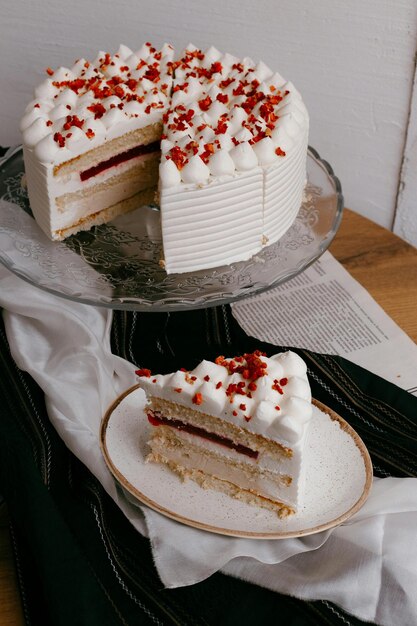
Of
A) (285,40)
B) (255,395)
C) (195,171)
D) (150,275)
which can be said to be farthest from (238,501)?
(285,40)

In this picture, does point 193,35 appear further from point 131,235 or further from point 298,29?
point 131,235

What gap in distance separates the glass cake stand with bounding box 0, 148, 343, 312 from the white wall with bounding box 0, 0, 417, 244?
1.60 feet

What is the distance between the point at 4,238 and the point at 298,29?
1.06 m

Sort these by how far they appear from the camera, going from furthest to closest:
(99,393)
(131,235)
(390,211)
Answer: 1. (390,211)
2. (131,235)
3. (99,393)

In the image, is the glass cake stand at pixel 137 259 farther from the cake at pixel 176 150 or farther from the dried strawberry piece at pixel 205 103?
the dried strawberry piece at pixel 205 103

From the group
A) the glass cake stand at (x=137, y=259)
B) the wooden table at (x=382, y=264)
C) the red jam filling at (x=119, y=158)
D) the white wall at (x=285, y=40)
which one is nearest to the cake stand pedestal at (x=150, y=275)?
the glass cake stand at (x=137, y=259)

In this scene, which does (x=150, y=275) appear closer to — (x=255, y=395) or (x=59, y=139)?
(x=59, y=139)

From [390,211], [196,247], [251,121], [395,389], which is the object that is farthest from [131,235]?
[390,211]

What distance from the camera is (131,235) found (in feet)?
6.68

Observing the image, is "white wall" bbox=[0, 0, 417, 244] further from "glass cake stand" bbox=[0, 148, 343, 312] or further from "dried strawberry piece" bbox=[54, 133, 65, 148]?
"dried strawberry piece" bbox=[54, 133, 65, 148]

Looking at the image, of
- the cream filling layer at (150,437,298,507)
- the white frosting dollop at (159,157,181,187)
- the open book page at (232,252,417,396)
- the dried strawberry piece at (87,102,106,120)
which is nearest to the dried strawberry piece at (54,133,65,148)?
the dried strawberry piece at (87,102,106,120)

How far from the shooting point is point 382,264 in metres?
2.25

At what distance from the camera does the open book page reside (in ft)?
6.40

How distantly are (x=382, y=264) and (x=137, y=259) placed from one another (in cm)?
69
